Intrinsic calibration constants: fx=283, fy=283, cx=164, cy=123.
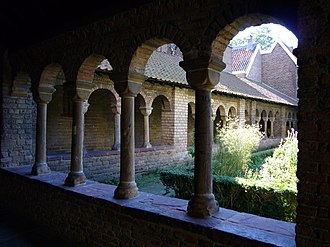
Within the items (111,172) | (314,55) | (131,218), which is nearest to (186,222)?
(131,218)

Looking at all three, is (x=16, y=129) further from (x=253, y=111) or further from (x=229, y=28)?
(x=253, y=111)

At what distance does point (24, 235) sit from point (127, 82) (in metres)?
2.94

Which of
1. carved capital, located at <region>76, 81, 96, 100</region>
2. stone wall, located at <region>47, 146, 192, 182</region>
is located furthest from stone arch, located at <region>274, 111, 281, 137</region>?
carved capital, located at <region>76, 81, 96, 100</region>

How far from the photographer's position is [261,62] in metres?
26.3

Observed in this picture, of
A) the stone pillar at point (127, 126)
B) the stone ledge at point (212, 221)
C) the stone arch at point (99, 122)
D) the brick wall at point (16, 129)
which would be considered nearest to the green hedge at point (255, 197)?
the stone ledge at point (212, 221)

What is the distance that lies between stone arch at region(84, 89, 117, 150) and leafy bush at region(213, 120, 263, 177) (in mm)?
5026

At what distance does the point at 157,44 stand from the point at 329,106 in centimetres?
223

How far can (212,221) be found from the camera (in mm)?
2785

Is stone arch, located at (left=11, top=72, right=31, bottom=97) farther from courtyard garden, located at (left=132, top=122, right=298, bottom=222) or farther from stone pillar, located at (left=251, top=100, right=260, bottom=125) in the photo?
stone pillar, located at (left=251, top=100, right=260, bottom=125)

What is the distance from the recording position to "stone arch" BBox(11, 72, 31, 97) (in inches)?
231

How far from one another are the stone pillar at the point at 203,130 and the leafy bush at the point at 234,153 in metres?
4.20

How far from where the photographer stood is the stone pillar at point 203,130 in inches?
118

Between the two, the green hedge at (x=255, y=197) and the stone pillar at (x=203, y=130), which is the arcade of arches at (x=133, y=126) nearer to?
the stone pillar at (x=203, y=130)

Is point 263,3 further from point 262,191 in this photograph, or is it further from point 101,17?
point 262,191
